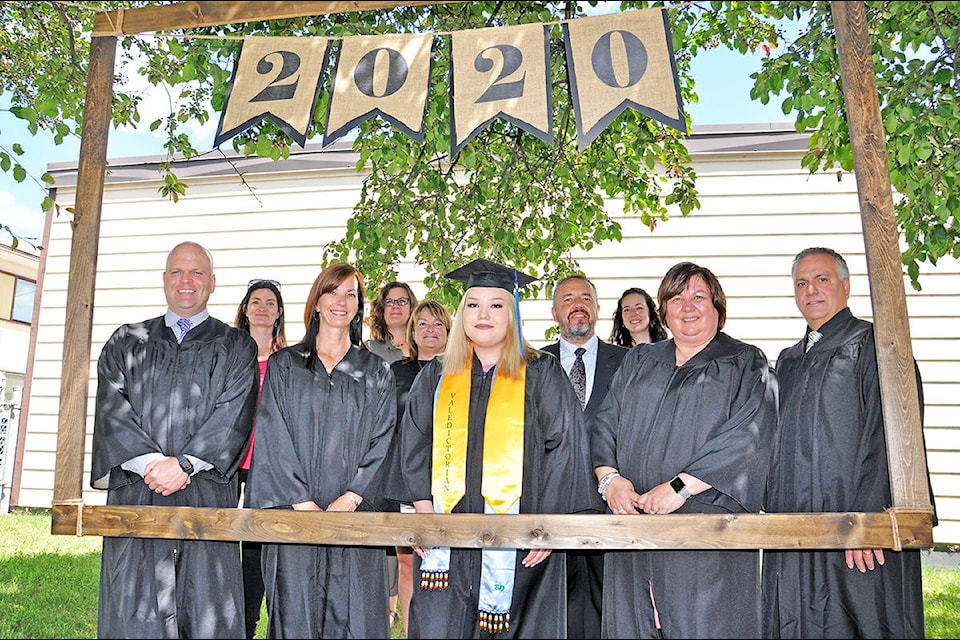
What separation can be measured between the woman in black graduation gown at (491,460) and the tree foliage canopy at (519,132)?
1923mm

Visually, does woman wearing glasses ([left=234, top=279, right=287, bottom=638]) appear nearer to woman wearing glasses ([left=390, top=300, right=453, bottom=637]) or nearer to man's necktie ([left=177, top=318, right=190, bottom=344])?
man's necktie ([left=177, top=318, right=190, bottom=344])

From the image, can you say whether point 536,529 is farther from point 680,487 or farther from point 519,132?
point 519,132

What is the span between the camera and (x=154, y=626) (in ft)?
12.3

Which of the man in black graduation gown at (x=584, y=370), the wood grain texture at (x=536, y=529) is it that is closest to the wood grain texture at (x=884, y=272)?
the wood grain texture at (x=536, y=529)

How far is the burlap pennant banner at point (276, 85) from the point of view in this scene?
4.00 metres

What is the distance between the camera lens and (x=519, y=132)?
639 centimetres

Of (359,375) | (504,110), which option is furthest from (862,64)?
(359,375)

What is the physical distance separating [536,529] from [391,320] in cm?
276

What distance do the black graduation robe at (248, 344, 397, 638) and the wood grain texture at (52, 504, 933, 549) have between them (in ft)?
1.55

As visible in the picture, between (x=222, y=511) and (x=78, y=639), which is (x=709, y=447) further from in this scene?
(x=78, y=639)

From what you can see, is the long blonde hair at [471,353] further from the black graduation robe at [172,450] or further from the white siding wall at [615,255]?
the white siding wall at [615,255]

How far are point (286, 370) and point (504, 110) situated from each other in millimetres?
1828

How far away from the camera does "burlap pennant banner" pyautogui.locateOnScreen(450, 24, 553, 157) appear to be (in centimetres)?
383

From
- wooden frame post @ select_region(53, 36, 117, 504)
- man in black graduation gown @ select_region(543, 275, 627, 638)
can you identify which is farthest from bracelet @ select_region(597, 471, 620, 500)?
wooden frame post @ select_region(53, 36, 117, 504)
